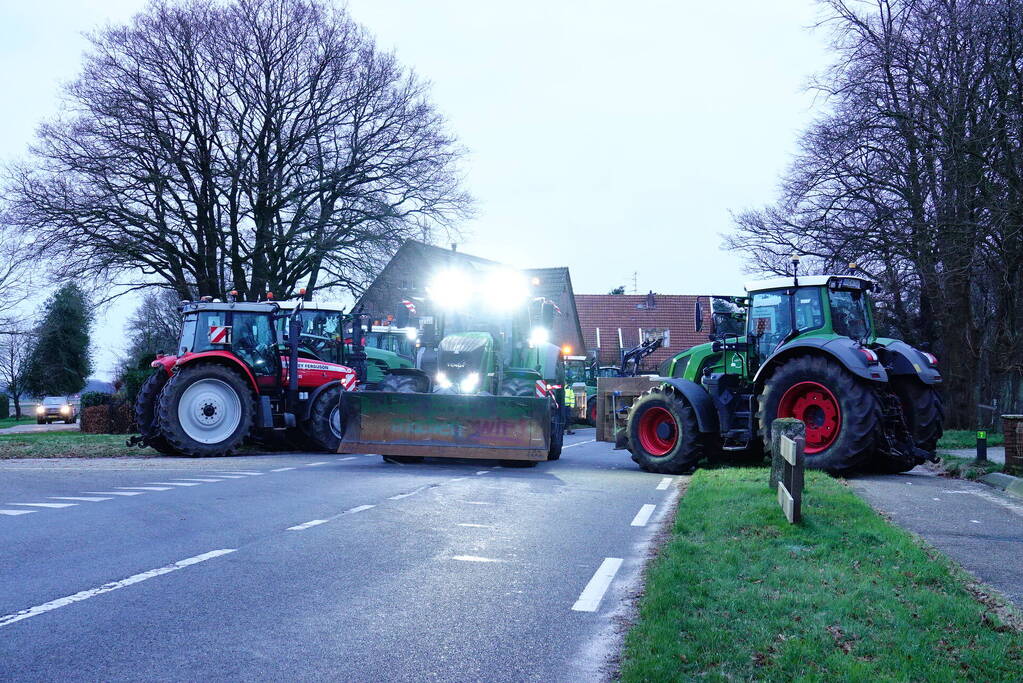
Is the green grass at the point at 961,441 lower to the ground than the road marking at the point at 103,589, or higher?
higher

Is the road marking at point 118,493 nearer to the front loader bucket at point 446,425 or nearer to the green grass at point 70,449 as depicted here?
the front loader bucket at point 446,425

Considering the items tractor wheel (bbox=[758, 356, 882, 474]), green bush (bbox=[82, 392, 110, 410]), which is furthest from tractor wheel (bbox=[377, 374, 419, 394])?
green bush (bbox=[82, 392, 110, 410])

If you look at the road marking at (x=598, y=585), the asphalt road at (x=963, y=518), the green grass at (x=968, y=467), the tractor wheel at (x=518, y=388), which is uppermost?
the tractor wheel at (x=518, y=388)

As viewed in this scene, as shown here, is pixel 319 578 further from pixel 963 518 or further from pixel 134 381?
pixel 134 381

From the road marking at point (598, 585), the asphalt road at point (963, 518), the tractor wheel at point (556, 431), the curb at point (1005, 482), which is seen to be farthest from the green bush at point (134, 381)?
the road marking at point (598, 585)

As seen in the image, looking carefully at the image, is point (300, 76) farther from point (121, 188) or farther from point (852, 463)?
point (852, 463)

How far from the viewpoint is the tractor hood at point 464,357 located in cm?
1712

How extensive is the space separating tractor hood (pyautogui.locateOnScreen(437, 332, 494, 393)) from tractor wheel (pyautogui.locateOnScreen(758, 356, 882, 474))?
508 centimetres

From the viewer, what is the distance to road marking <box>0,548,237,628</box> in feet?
18.6

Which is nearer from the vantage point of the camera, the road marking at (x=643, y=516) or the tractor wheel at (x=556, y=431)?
the road marking at (x=643, y=516)

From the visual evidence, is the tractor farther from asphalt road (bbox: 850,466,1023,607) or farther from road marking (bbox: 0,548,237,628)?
road marking (bbox: 0,548,237,628)

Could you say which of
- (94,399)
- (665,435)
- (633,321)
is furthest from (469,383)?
(633,321)

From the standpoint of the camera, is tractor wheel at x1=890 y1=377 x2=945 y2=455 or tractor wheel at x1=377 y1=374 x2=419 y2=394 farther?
tractor wheel at x1=377 y1=374 x2=419 y2=394

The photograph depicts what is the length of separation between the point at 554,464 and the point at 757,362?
3.82m
